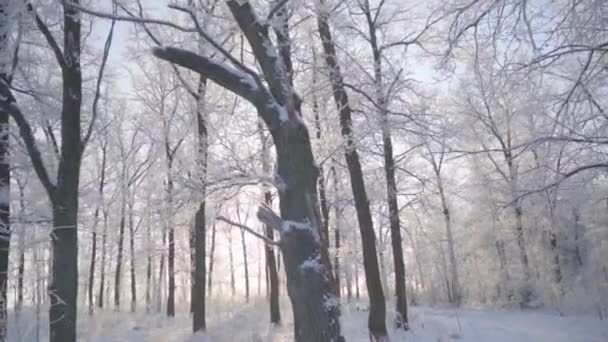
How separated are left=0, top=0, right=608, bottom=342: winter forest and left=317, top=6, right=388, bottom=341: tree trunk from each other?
5cm

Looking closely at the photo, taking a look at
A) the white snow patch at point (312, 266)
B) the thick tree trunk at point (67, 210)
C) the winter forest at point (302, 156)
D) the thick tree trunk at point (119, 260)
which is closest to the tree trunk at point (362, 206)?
the winter forest at point (302, 156)

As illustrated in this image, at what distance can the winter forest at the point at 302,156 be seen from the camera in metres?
3.63

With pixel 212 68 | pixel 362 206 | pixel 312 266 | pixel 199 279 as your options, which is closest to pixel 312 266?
pixel 312 266

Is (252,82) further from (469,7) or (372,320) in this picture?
(372,320)

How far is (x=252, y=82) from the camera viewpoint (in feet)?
12.6

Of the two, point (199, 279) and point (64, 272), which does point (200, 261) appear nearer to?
point (199, 279)

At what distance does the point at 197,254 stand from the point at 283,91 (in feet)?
27.9

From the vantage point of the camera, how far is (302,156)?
11.7ft

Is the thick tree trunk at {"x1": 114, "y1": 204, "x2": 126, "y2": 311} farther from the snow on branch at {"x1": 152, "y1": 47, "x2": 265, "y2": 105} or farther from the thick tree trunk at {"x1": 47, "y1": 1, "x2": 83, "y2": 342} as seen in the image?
the snow on branch at {"x1": 152, "y1": 47, "x2": 265, "y2": 105}

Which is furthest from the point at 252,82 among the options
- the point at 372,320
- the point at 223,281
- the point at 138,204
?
the point at 223,281

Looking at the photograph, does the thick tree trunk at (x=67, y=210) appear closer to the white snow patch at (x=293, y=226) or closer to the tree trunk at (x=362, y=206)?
the white snow patch at (x=293, y=226)

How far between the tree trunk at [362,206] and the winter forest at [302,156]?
5 centimetres

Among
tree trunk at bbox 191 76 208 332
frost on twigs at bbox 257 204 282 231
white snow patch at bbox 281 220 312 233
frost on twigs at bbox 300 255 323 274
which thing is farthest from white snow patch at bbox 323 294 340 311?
tree trunk at bbox 191 76 208 332

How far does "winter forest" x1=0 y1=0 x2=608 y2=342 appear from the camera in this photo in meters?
3.63
